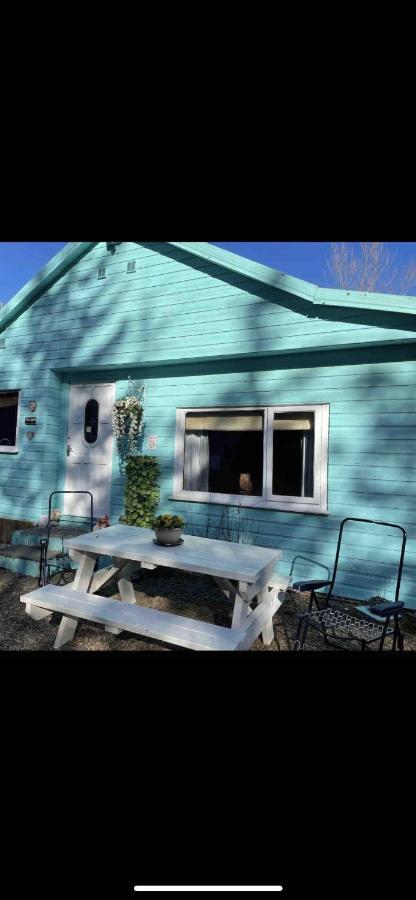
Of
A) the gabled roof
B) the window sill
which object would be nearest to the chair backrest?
the window sill

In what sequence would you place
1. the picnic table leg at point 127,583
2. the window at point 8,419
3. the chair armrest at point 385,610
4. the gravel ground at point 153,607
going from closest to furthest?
1. the chair armrest at point 385,610
2. the gravel ground at point 153,607
3. the picnic table leg at point 127,583
4. the window at point 8,419

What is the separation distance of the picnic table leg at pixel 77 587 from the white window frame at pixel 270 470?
7.17 feet

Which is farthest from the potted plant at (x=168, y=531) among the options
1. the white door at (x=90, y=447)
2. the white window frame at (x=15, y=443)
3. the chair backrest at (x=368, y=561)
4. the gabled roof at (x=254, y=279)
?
the white window frame at (x=15, y=443)

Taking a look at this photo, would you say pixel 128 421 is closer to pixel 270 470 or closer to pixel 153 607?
pixel 270 470

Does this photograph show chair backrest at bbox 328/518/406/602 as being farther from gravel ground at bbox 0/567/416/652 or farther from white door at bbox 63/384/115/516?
white door at bbox 63/384/115/516

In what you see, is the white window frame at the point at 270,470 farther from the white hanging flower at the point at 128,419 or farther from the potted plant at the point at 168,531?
the potted plant at the point at 168,531

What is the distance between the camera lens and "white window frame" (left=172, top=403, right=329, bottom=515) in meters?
4.56

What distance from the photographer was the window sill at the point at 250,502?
4598mm

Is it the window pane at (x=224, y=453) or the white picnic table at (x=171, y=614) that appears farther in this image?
the window pane at (x=224, y=453)

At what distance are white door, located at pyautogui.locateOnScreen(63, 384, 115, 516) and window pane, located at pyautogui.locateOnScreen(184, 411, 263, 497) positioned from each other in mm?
1369

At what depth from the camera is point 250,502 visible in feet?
16.4
